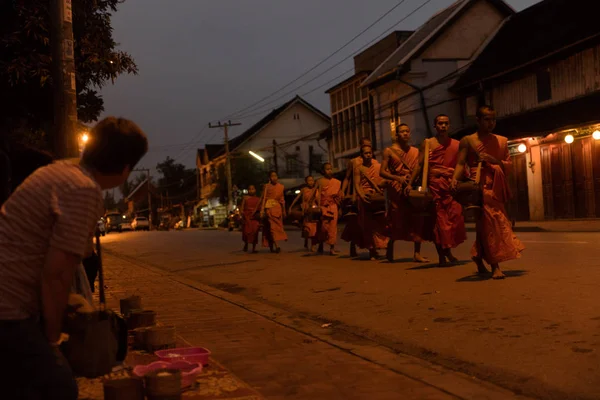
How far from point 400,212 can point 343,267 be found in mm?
1373

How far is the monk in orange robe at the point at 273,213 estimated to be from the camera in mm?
17281

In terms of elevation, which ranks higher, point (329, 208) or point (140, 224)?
point (140, 224)

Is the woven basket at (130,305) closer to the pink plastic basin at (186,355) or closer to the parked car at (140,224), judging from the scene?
the pink plastic basin at (186,355)

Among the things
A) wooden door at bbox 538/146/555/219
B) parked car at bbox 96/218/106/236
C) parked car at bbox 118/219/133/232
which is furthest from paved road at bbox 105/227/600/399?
parked car at bbox 118/219/133/232

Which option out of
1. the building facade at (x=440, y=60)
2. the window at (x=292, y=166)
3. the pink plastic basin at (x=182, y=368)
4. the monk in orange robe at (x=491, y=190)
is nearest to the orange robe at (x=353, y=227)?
the monk in orange robe at (x=491, y=190)

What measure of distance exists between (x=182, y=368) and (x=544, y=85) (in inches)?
1019

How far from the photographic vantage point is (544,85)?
2755 centimetres

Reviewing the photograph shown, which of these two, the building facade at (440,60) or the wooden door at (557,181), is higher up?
the building facade at (440,60)

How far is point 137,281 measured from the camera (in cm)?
1174

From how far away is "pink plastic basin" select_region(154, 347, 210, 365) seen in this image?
4.59 meters

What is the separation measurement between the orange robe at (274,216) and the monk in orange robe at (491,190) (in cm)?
886

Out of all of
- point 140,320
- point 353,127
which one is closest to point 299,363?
point 140,320

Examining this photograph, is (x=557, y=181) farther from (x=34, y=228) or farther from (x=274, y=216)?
(x=34, y=228)

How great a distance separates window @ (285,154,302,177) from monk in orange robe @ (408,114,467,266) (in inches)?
2214
